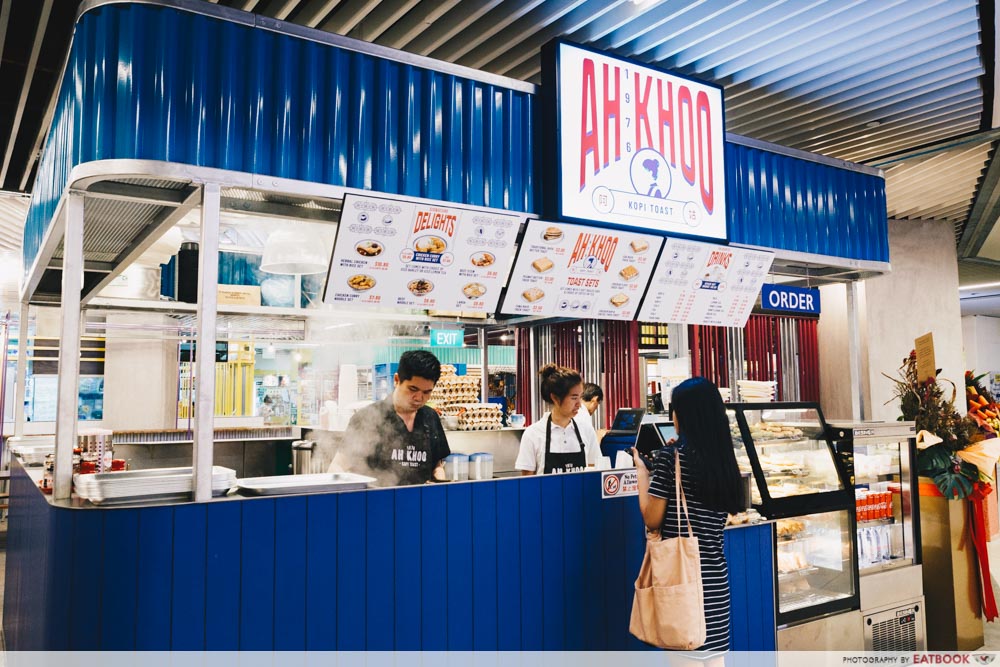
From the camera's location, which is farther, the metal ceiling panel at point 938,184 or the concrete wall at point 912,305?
the concrete wall at point 912,305

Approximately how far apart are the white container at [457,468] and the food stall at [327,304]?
216 millimetres

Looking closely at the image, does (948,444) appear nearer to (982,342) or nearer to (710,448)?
(710,448)

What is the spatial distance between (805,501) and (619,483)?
1251 millimetres

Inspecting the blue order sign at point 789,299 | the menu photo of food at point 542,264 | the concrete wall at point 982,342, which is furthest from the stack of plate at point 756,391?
the concrete wall at point 982,342

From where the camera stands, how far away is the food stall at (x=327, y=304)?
289cm

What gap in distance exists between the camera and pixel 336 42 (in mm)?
3609

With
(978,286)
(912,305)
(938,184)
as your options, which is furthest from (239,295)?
(978,286)

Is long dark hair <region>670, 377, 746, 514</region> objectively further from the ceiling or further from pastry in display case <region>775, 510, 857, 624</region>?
the ceiling

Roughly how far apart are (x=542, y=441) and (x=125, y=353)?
27.6ft

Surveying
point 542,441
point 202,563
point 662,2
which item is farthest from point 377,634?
point 662,2

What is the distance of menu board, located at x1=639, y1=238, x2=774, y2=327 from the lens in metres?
4.81

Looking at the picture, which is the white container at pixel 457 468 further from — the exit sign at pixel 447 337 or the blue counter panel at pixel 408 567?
the exit sign at pixel 447 337

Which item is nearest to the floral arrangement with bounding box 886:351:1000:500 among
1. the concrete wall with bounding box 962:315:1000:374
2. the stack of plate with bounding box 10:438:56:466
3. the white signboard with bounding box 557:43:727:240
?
the white signboard with bounding box 557:43:727:240

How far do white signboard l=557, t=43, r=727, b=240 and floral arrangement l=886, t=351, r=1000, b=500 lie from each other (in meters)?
2.22
